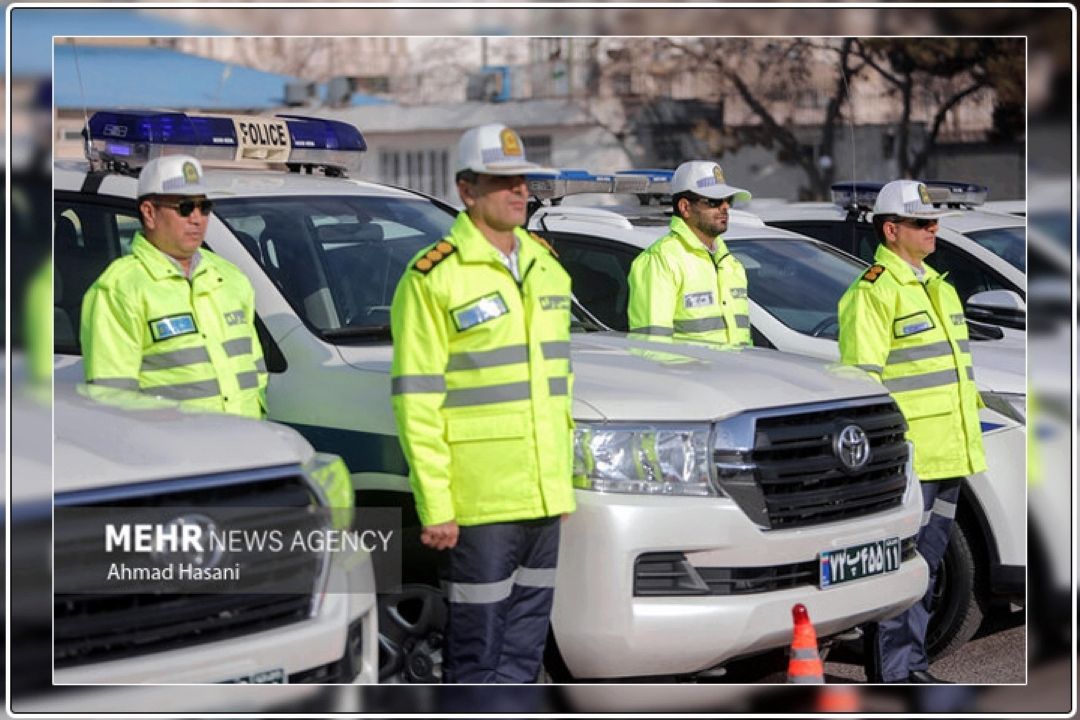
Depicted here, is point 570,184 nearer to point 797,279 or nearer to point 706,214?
point 706,214

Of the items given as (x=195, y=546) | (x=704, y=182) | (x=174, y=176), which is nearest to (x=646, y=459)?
(x=195, y=546)

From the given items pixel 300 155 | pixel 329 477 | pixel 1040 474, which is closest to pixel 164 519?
pixel 329 477

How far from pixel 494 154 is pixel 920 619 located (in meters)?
2.19

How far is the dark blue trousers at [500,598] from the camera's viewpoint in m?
4.83

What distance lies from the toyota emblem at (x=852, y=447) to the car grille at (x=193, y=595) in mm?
1632

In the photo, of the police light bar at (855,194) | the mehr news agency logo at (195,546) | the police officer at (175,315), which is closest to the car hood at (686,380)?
the police officer at (175,315)

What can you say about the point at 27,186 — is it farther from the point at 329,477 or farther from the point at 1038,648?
the point at 1038,648

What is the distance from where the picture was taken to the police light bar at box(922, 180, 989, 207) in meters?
6.47

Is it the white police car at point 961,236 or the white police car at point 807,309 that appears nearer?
the white police car at point 807,309

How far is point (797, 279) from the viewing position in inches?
264

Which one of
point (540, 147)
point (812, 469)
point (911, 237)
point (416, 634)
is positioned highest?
point (540, 147)

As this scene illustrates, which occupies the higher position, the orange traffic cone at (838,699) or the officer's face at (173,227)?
the officer's face at (173,227)

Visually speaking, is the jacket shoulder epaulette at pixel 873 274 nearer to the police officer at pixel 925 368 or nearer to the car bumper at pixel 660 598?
the police officer at pixel 925 368

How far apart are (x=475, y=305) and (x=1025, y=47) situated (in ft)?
6.31
